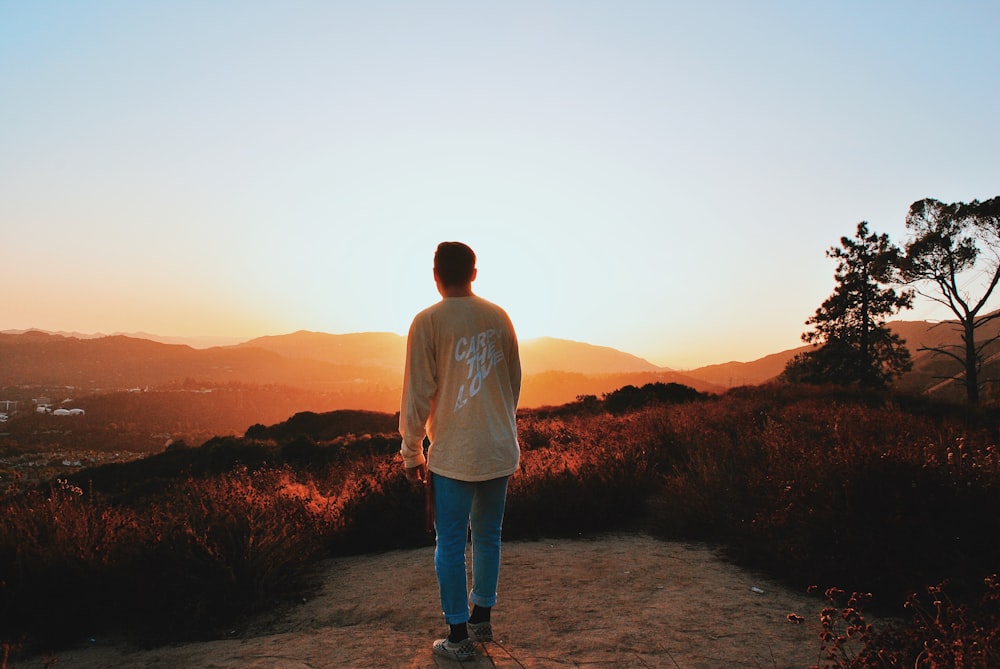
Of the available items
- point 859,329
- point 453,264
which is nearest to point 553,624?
point 453,264

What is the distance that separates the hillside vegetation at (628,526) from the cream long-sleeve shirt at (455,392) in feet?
5.90

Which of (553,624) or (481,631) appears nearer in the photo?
(481,631)

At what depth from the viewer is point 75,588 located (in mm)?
4473

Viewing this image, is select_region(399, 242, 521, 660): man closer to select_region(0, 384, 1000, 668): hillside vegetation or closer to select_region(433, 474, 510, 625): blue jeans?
select_region(433, 474, 510, 625): blue jeans

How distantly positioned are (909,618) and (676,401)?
14.2m

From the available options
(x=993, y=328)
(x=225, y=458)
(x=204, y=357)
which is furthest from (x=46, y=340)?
(x=993, y=328)

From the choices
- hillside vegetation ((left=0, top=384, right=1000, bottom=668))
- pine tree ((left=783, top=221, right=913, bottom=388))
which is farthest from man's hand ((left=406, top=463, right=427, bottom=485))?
pine tree ((left=783, top=221, right=913, bottom=388))

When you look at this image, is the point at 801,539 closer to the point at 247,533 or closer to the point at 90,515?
the point at 247,533

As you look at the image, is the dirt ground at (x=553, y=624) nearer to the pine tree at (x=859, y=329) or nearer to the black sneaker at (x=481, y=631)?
the black sneaker at (x=481, y=631)

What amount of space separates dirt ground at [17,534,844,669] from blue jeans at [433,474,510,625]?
0.35 meters

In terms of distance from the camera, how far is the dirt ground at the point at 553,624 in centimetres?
331

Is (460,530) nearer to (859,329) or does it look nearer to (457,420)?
(457,420)

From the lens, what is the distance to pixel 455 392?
3197mm

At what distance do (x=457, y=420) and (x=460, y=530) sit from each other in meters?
0.59
